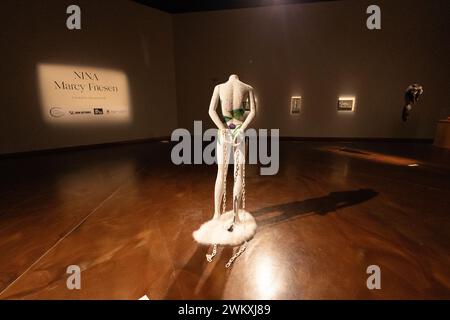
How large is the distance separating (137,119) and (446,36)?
461 inches

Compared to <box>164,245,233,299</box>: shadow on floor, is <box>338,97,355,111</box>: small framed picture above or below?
above

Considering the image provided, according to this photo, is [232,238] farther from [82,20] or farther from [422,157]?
[82,20]

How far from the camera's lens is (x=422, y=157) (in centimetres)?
657

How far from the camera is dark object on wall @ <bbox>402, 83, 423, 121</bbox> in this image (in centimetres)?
880

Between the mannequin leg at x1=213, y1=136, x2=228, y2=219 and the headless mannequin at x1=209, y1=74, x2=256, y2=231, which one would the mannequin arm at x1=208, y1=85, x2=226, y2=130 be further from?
→ the mannequin leg at x1=213, y1=136, x2=228, y2=219

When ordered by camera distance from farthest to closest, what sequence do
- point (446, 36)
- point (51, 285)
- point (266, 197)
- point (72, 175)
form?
1. point (446, 36)
2. point (72, 175)
3. point (266, 197)
4. point (51, 285)

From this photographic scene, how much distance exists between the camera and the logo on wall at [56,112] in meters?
7.49

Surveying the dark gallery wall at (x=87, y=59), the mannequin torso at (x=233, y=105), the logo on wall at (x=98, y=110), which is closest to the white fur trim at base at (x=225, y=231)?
the mannequin torso at (x=233, y=105)
